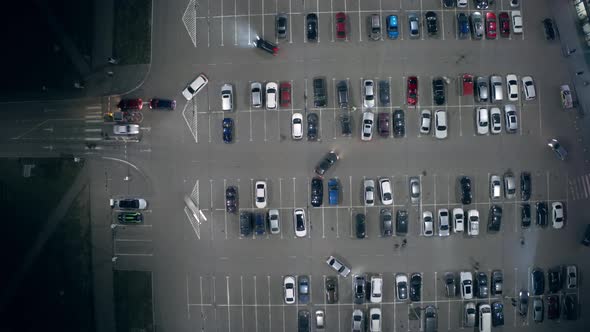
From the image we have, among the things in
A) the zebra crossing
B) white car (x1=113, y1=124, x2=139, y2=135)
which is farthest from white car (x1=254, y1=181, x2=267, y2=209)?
the zebra crossing

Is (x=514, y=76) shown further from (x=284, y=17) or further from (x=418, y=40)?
(x=284, y=17)

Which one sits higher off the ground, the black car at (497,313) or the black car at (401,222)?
the black car at (401,222)

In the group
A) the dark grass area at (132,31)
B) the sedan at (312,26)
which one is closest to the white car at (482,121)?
the sedan at (312,26)

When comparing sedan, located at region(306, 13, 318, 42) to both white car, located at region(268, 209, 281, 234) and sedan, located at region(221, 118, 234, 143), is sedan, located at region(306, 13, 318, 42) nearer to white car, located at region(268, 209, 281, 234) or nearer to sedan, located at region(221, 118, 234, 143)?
sedan, located at region(221, 118, 234, 143)

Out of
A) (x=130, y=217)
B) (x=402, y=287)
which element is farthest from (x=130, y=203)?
(x=402, y=287)

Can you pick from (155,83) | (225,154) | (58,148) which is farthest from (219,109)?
(58,148)

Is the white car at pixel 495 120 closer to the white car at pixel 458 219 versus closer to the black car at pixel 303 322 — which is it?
the white car at pixel 458 219

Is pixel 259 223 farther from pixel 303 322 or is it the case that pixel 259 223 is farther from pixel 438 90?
pixel 438 90
